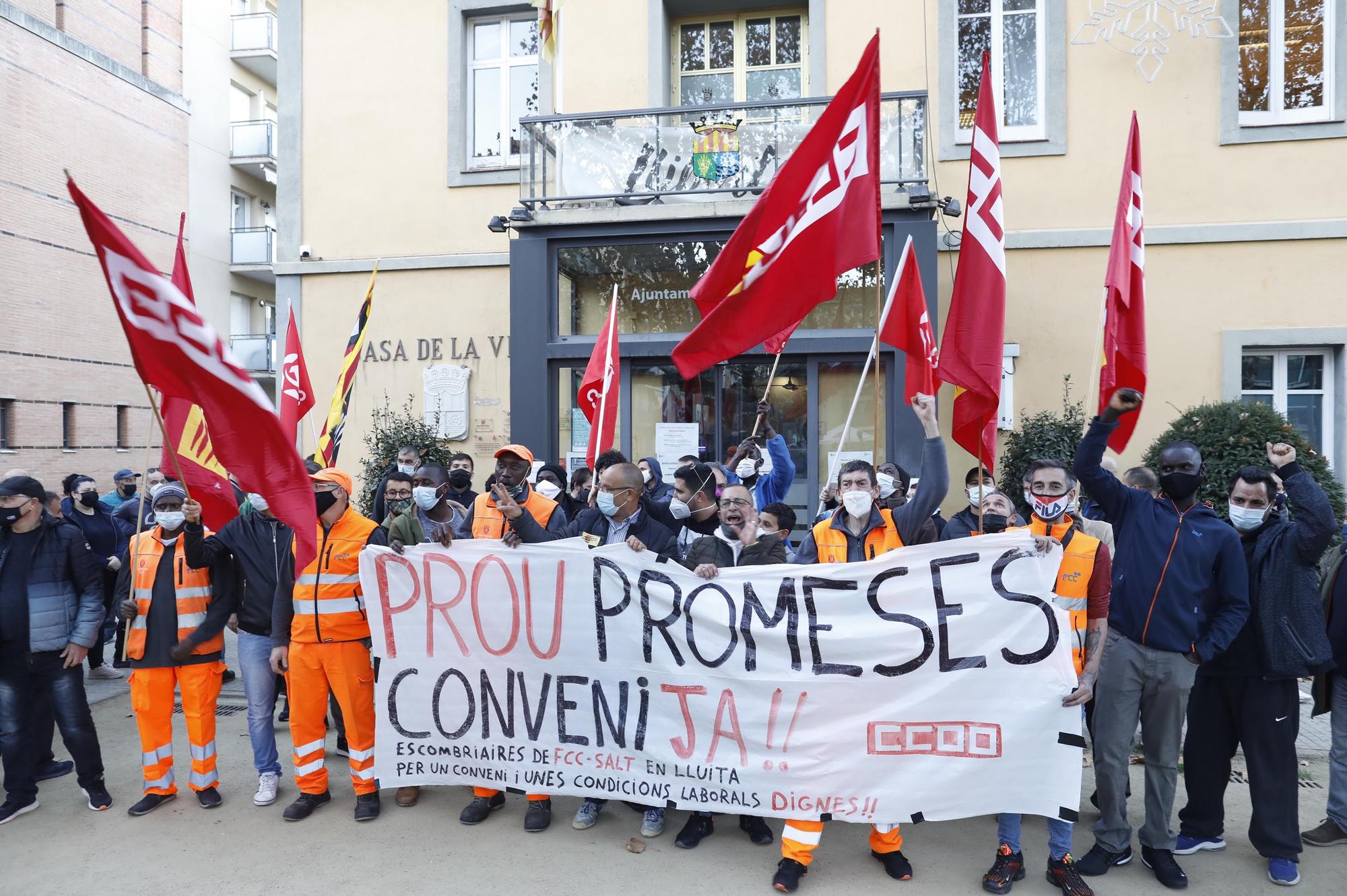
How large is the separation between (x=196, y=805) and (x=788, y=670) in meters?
3.53

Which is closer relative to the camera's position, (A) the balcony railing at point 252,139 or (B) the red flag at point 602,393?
(B) the red flag at point 602,393

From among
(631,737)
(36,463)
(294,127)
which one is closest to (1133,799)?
(631,737)

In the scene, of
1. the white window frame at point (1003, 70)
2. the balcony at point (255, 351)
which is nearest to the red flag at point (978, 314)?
the white window frame at point (1003, 70)

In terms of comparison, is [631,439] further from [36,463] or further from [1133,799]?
[36,463]

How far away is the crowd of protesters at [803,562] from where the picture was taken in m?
4.21

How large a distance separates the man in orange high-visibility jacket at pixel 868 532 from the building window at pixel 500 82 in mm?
9457

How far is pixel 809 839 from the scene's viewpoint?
414 centimetres

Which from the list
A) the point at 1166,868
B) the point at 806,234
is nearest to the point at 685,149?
the point at 806,234

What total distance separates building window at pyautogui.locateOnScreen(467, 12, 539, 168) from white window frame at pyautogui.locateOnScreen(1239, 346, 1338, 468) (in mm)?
9765

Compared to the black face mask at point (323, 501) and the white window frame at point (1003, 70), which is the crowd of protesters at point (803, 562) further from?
the white window frame at point (1003, 70)

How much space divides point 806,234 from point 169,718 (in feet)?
14.8

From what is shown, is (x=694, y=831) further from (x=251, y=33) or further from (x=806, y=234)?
(x=251, y=33)

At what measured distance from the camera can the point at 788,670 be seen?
4.36 metres

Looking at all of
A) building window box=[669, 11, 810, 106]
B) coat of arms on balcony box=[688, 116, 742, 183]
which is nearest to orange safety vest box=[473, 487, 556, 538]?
coat of arms on balcony box=[688, 116, 742, 183]
